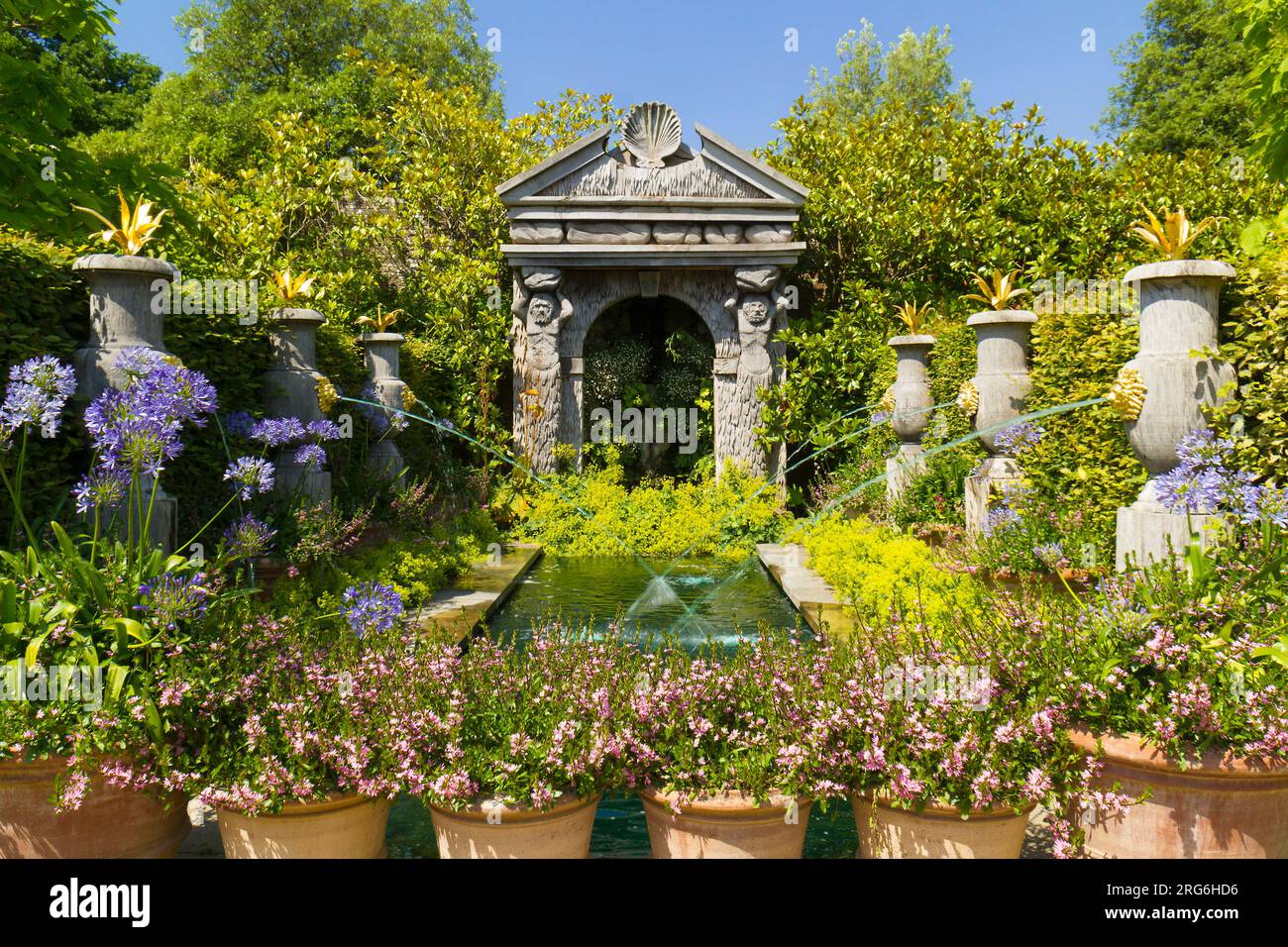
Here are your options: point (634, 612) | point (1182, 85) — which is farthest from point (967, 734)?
point (1182, 85)

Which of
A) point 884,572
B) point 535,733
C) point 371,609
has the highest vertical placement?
point 371,609

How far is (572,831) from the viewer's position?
2.42 m

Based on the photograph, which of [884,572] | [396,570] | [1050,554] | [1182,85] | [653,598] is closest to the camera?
[1050,554]

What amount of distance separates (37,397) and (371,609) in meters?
1.42

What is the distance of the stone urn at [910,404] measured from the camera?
8.59 meters

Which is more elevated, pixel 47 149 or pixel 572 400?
pixel 47 149

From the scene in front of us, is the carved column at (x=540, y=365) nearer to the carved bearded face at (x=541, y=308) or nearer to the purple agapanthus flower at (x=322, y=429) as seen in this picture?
the carved bearded face at (x=541, y=308)

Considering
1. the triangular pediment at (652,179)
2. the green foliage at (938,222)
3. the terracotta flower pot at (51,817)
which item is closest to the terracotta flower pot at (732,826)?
the terracotta flower pot at (51,817)

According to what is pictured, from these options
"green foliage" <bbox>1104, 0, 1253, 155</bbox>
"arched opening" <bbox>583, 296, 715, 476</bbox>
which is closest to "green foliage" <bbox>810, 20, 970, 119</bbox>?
"green foliage" <bbox>1104, 0, 1253, 155</bbox>

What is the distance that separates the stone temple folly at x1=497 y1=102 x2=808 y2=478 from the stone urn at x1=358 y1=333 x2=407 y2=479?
2.54 meters

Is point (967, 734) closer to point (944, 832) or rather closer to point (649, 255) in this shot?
point (944, 832)

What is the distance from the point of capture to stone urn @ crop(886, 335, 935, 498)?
8.59 meters

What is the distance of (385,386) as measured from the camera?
842 centimetres
